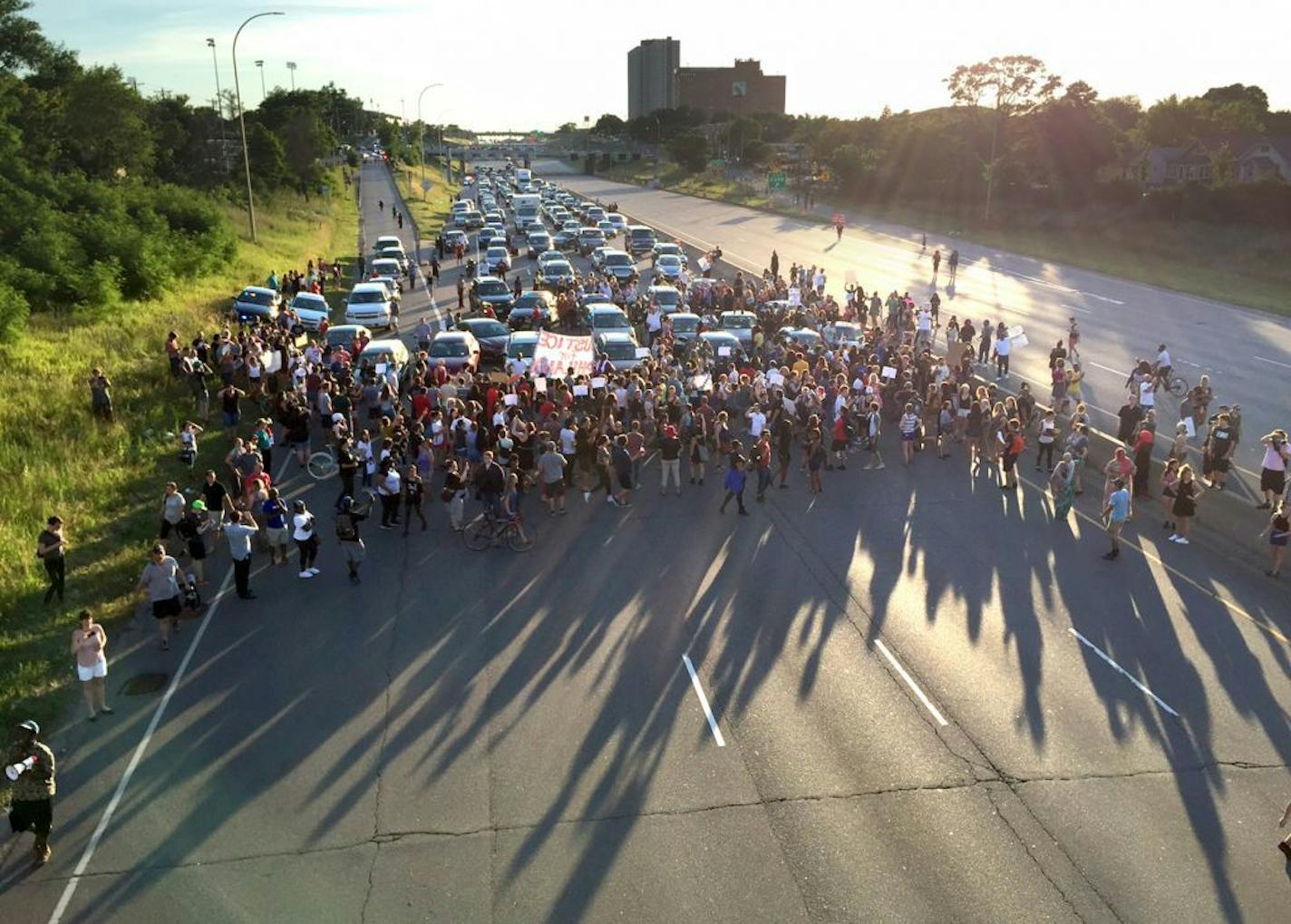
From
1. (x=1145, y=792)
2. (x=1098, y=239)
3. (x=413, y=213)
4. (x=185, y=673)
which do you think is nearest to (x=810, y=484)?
(x=1145, y=792)

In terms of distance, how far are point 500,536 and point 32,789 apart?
329 inches

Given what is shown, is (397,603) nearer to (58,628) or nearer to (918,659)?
(58,628)

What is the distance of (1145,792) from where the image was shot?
9852 millimetres

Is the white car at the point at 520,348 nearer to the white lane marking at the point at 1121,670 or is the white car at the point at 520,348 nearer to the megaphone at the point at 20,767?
the white lane marking at the point at 1121,670

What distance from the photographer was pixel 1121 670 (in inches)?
482

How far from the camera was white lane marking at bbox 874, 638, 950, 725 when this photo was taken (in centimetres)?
1123

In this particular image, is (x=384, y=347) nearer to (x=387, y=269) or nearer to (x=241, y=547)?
(x=241, y=547)

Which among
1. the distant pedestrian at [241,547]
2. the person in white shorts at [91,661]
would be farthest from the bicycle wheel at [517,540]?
the person in white shorts at [91,661]

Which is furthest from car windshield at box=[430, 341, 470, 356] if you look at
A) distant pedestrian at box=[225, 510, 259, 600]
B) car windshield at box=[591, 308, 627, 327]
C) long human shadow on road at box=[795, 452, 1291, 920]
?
distant pedestrian at box=[225, 510, 259, 600]

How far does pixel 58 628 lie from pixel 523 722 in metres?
7.40

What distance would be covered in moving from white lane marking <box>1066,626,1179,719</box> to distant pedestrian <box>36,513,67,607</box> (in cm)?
1454

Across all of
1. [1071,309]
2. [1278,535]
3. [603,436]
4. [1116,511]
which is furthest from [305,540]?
[1071,309]

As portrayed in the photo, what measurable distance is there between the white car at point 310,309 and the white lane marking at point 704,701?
2549 cm

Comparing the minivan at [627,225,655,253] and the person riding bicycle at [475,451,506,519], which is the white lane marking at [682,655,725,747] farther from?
the minivan at [627,225,655,253]
